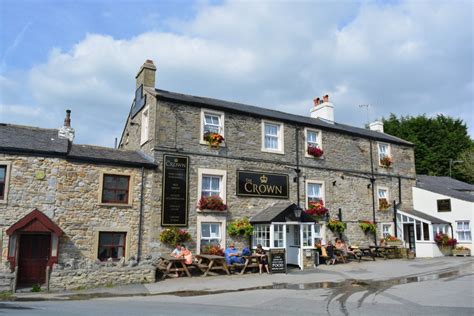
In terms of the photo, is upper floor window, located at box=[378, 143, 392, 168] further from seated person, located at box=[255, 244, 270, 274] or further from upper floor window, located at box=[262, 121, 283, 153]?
seated person, located at box=[255, 244, 270, 274]

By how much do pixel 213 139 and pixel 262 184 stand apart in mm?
3331

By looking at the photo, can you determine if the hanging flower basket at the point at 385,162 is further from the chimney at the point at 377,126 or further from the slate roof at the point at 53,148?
the slate roof at the point at 53,148

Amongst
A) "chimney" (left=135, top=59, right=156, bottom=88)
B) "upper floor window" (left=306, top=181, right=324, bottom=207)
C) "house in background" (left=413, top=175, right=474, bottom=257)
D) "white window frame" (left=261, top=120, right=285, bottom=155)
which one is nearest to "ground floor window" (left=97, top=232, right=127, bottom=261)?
"chimney" (left=135, top=59, right=156, bottom=88)

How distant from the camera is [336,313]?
357 inches

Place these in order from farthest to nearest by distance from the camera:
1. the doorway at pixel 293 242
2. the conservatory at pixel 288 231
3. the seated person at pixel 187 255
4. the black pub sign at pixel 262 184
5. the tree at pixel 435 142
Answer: the tree at pixel 435 142
the doorway at pixel 293 242
the black pub sign at pixel 262 184
the conservatory at pixel 288 231
the seated person at pixel 187 255

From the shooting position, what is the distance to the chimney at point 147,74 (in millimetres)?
A: 19156

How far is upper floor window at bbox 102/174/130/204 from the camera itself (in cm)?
1580

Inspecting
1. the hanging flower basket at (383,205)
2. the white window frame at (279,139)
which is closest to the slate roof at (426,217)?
the hanging flower basket at (383,205)

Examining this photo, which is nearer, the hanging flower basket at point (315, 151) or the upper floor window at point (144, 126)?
the upper floor window at point (144, 126)

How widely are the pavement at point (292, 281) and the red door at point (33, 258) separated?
1.67 metres

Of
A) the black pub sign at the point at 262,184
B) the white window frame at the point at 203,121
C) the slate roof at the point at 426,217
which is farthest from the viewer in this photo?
the slate roof at the point at 426,217

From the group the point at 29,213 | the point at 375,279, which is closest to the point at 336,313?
the point at 375,279

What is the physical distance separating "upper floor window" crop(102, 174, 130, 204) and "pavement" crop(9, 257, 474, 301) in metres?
3.78

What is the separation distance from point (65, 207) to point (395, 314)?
463 inches
